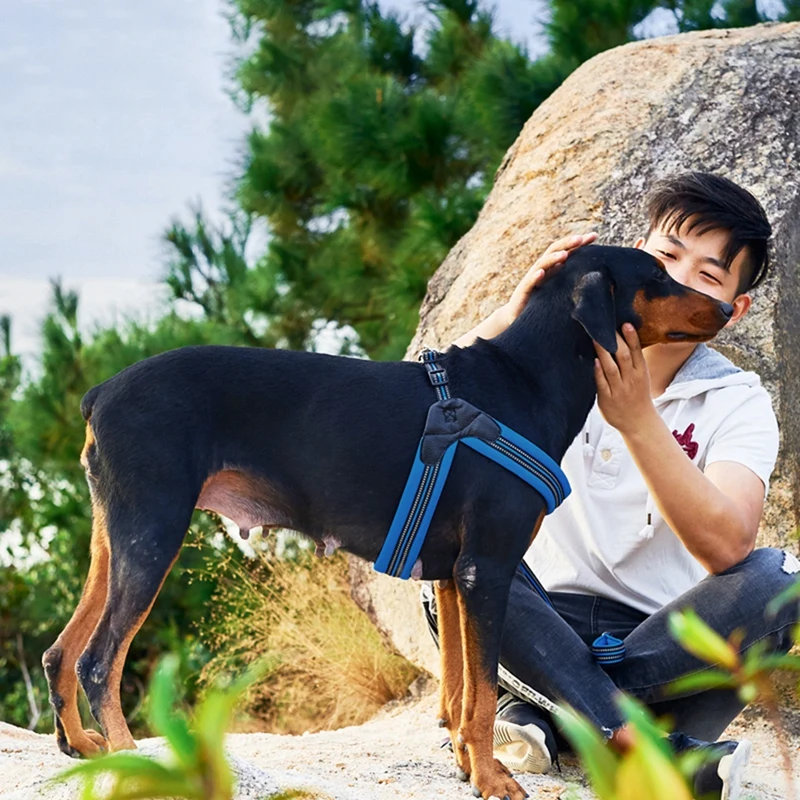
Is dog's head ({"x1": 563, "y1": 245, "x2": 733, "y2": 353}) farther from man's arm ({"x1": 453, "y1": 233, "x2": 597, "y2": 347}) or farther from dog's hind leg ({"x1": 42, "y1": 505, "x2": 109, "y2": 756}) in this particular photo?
dog's hind leg ({"x1": 42, "y1": 505, "x2": 109, "y2": 756})

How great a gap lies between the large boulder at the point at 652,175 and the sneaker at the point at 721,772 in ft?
5.88

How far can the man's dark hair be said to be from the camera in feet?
11.4

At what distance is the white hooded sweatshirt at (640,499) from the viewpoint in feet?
11.3

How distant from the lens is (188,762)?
A: 1.81 ft

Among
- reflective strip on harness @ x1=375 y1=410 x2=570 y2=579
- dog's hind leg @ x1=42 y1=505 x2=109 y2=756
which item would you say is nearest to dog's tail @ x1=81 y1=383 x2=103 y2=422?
dog's hind leg @ x1=42 y1=505 x2=109 y2=756

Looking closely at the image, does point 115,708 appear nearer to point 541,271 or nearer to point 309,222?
point 541,271

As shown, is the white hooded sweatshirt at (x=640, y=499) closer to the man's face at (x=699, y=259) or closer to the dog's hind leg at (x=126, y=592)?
the man's face at (x=699, y=259)

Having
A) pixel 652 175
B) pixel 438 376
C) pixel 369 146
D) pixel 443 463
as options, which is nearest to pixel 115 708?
pixel 443 463

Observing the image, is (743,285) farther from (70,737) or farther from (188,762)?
(188,762)

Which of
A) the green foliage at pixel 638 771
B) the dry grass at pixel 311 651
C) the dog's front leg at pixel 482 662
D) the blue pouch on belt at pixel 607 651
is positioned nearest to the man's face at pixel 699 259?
the blue pouch on belt at pixel 607 651

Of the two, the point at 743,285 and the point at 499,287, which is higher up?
the point at 499,287

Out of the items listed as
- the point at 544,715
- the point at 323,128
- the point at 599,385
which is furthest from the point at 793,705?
the point at 323,128

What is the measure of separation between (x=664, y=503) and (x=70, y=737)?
1.74m

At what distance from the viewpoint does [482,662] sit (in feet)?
8.74
